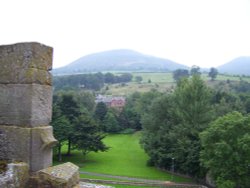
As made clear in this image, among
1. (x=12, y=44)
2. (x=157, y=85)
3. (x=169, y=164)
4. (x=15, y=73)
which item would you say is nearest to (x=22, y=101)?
(x=15, y=73)

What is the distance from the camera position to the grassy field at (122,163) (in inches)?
1799

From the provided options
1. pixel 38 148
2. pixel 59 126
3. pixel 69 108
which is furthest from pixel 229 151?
pixel 69 108

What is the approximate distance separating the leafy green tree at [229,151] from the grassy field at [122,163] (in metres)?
12.1

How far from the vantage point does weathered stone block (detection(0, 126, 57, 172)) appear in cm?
674

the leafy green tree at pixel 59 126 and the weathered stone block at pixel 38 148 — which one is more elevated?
the weathered stone block at pixel 38 148

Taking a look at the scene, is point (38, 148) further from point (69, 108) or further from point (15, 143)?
point (69, 108)

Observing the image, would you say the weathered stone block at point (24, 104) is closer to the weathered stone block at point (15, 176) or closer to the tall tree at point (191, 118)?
the weathered stone block at point (15, 176)

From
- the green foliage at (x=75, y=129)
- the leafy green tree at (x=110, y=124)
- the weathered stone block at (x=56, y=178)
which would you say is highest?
the weathered stone block at (x=56, y=178)

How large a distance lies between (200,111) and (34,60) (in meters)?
39.4

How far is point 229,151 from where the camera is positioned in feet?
104

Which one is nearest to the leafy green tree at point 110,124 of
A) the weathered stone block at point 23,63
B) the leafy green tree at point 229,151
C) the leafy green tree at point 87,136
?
the leafy green tree at point 87,136

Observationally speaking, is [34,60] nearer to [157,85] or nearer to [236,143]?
[236,143]

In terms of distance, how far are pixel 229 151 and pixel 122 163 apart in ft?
75.9

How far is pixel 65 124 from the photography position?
50125mm
